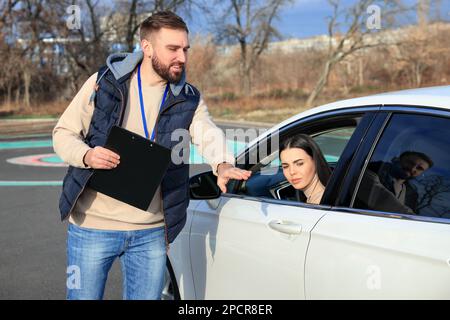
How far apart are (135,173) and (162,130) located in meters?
0.29

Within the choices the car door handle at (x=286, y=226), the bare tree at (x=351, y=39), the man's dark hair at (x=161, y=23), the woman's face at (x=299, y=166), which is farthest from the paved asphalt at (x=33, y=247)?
the bare tree at (x=351, y=39)

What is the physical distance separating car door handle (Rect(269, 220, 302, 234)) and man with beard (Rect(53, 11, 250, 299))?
0.31 m

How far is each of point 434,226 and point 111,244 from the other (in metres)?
1.53

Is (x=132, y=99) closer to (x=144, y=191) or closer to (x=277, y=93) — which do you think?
(x=144, y=191)

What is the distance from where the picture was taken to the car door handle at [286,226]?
2.57 metres

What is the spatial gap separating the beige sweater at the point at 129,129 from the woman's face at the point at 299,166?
A: 15.4 inches

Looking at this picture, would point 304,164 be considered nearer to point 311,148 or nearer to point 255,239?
point 311,148

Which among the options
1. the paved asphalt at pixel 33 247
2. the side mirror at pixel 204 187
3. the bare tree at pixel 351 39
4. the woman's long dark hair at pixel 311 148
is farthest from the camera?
the bare tree at pixel 351 39

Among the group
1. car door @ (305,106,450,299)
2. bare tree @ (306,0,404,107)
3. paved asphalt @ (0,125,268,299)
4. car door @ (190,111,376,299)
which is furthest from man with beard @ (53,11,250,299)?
bare tree @ (306,0,404,107)

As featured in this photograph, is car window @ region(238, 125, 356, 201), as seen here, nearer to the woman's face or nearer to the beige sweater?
the woman's face

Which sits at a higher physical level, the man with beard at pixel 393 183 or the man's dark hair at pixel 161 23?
the man's dark hair at pixel 161 23

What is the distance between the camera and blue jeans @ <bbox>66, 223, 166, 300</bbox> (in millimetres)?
2762

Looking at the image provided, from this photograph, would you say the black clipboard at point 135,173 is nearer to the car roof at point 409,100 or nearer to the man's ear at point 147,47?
the man's ear at point 147,47

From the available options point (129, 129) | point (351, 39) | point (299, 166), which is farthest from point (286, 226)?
point (351, 39)
